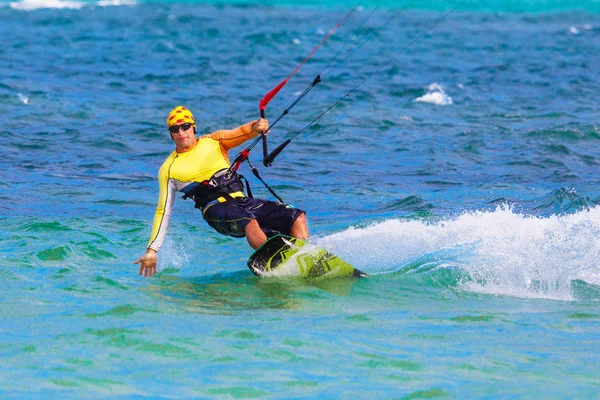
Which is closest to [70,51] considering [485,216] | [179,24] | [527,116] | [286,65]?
[286,65]

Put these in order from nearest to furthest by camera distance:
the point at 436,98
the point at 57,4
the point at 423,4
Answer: the point at 436,98, the point at 57,4, the point at 423,4

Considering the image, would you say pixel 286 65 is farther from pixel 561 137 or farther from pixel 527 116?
pixel 561 137

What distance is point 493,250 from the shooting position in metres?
9.27

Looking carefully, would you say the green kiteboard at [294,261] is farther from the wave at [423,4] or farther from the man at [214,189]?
the wave at [423,4]

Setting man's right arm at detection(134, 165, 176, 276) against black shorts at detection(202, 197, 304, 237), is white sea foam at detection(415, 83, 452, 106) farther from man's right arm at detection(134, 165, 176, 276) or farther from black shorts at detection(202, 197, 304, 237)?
man's right arm at detection(134, 165, 176, 276)

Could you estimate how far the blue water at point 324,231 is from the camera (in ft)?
21.2

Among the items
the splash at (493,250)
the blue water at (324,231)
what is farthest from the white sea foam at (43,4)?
the splash at (493,250)

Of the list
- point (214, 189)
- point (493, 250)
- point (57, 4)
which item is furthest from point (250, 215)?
point (57, 4)

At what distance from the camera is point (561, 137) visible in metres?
18.0

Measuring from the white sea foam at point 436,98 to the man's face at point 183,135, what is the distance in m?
13.7

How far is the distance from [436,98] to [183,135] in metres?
14.3

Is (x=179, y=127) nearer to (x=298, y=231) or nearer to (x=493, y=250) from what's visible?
(x=298, y=231)

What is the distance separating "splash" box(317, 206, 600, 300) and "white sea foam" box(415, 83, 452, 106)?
1171 cm

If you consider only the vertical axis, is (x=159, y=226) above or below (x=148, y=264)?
above
